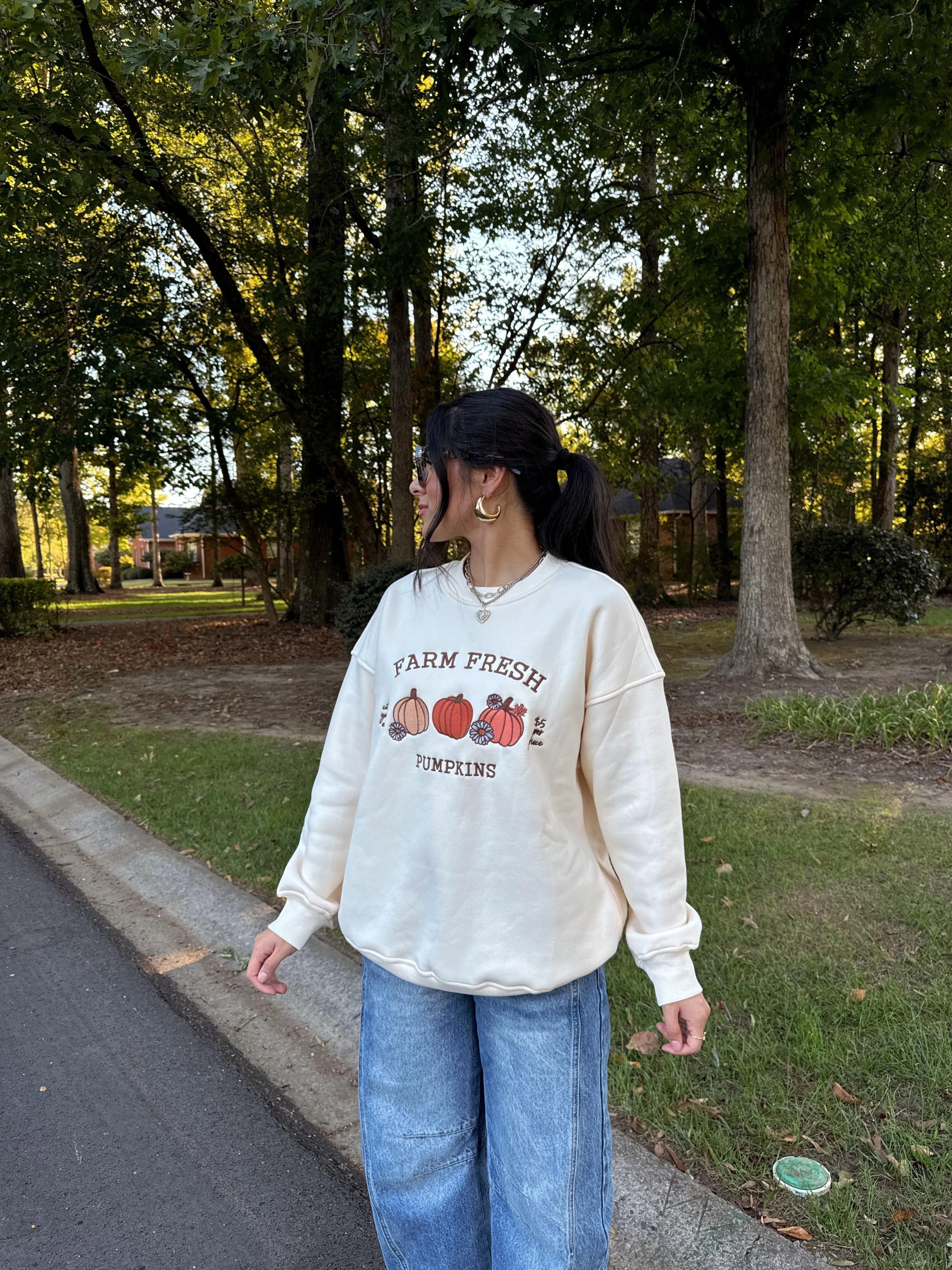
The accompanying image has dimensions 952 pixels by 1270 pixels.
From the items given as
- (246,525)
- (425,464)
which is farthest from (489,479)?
(246,525)

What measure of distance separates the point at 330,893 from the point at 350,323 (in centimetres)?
1490

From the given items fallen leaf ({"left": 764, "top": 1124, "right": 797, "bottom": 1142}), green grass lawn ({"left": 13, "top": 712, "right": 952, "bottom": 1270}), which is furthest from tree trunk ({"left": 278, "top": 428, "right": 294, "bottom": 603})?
fallen leaf ({"left": 764, "top": 1124, "right": 797, "bottom": 1142})

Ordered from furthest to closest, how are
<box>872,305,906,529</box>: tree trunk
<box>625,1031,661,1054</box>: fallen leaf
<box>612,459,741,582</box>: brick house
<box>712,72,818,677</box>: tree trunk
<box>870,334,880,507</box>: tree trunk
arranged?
1. <box>612,459,741,582</box>: brick house
2. <box>870,334,880,507</box>: tree trunk
3. <box>872,305,906,529</box>: tree trunk
4. <box>712,72,818,677</box>: tree trunk
5. <box>625,1031,661,1054</box>: fallen leaf

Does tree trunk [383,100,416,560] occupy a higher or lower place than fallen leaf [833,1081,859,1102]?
higher

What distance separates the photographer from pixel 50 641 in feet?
49.8

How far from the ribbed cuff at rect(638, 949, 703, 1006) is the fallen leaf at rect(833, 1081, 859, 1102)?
1.39 m

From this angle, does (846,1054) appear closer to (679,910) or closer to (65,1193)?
(679,910)

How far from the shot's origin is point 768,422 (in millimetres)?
9203

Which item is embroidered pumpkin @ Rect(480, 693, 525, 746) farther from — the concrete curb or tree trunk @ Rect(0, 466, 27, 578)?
tree trunk @ Rect(0, 466, 27, 578)

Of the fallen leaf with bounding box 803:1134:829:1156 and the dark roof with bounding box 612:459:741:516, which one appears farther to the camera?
the dark roof with bounding box 612:459:741:516

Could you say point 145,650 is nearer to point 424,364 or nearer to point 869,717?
point 424,364

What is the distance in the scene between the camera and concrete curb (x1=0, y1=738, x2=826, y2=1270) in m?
2.13

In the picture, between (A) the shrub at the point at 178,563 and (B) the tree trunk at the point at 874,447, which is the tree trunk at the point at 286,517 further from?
(A) the shrub at the point at 178,563

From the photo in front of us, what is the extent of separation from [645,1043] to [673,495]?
32.0 metres
